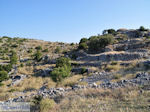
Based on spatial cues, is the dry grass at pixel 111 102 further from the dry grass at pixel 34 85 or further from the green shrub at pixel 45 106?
the dry grass at pixel 34 85

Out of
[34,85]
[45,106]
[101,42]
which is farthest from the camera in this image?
[101,42]

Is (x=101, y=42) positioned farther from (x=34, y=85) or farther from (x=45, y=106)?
(x=45, y=106)

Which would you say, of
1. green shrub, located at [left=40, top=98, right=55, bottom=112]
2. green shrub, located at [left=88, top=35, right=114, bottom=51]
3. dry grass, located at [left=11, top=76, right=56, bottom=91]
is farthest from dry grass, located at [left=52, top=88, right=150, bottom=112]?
green shrub, located at [left=88, top=35, right=114, bottom=51]

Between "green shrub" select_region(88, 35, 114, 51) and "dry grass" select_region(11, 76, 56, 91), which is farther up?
"green shrub" select_region(88, 35, 114, 51)

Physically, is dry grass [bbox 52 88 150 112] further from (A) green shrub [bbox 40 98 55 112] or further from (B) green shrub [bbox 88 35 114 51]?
(B) green shrub [bbox 88 35 114 51]

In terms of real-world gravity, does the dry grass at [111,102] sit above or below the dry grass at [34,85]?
above

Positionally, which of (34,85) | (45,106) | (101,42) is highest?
(101,42)

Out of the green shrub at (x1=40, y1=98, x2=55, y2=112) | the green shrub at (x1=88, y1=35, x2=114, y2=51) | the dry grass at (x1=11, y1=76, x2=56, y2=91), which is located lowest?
the dry grass at (x1=11, y1=76, x2=56, y2=91)

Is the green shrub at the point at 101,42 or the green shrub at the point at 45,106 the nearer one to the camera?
the green shrub at the point at 45,106

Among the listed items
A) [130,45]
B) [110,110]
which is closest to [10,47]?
[130,45]

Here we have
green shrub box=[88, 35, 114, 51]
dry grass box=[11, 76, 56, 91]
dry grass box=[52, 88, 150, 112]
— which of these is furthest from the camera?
green shrub box=[88, 35, 114, 51]

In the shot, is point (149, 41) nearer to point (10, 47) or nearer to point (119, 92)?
point (119, 92)

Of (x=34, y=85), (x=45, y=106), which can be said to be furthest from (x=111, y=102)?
(x=34, y=85)

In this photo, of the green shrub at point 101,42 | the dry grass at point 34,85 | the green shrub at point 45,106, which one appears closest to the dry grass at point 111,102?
the green shrub at point 45,106
